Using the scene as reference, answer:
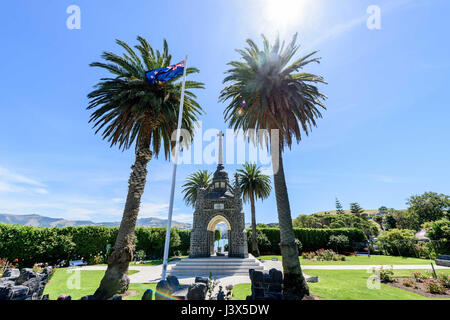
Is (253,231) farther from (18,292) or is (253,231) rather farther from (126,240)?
(18,292)

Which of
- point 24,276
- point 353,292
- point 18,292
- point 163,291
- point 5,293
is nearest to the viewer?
point 163,291

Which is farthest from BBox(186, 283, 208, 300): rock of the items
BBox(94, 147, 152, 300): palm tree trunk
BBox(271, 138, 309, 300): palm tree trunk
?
BBox(94, 147, 152, 300): palm tree trunk

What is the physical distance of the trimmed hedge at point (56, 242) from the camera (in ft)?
58.3

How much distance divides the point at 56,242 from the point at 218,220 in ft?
56.7

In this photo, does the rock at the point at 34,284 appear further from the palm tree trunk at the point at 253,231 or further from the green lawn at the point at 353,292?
the palm tree trunk at the point at 253,231

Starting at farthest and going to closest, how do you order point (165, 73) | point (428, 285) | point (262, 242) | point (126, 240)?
point (262, 242) → point (165, 73) → point (126, 240) → point (428, 285)

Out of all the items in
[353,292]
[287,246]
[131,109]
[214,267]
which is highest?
[131,109]

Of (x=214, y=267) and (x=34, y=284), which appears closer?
(x=34, y=284)

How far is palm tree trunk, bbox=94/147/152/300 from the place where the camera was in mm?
8945

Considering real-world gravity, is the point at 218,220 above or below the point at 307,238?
above

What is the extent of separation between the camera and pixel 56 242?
19.8 metres

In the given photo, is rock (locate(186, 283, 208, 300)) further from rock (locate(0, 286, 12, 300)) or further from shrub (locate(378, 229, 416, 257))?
shrub (locate(378, 229, 416, 257))

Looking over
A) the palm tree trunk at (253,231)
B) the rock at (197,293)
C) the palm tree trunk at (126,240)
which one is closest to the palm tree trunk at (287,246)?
the rock at (197,293)

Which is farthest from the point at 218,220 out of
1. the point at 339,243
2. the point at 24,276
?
the point at 339,243
